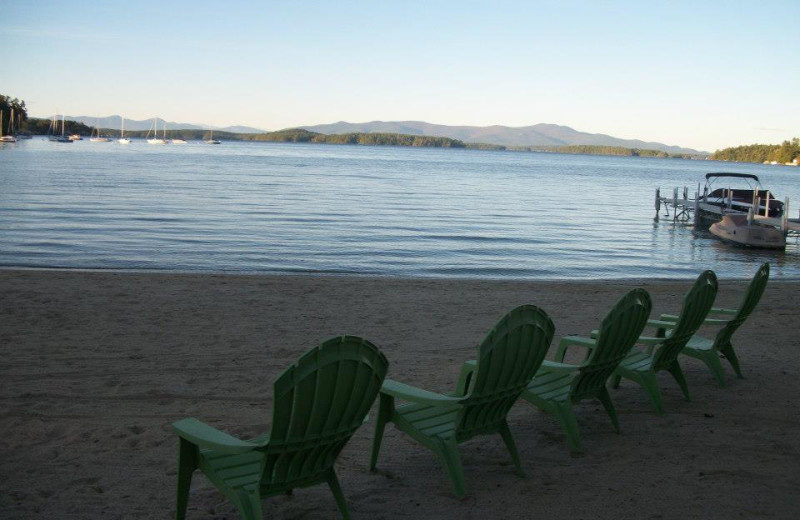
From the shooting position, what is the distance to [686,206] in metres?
35.8

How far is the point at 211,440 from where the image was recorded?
365 cm

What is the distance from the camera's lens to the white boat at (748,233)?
79.0ft

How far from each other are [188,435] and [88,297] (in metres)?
7.59

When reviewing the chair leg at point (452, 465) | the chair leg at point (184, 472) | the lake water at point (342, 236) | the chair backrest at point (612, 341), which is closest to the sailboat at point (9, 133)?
the lake water at point (342, 236)

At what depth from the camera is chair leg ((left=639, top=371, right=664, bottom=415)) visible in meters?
Result: 5.79

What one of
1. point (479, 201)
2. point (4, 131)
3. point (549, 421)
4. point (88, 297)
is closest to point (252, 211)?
point (479, 201)

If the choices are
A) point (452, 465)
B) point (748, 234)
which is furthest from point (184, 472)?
point (748, 234)

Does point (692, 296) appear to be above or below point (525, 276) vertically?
above

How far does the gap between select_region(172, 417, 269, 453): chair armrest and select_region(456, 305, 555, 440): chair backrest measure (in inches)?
47.4

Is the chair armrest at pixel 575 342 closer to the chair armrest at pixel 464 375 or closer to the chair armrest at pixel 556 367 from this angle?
the chair armrest at pixel 556 367

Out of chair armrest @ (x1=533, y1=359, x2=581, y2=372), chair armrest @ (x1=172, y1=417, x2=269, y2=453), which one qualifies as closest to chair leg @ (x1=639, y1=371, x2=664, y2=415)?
chair armrest @ (x1=533, y1=359, x2=581, y2=372)

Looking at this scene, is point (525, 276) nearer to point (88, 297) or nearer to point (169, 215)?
point (88, 297)

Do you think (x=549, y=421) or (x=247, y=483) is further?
(x=549, y=421)

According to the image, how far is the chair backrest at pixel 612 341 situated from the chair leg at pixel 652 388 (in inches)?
17.8
